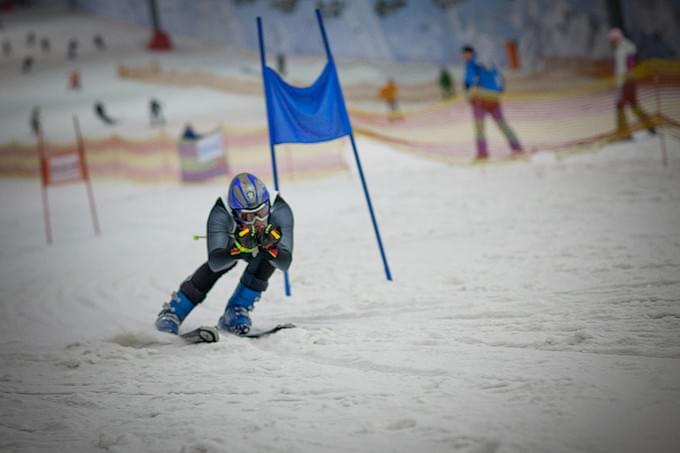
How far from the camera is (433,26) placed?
3928cm

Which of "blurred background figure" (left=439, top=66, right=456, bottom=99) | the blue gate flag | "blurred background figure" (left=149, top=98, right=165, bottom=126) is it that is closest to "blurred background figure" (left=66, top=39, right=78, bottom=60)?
"blurred background figure" (left=149, top=98, right=165, bottom=126)

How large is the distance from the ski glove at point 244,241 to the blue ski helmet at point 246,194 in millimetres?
188

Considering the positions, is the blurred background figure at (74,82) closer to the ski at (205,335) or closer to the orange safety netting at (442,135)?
Answer: the orange safety netting at (442,135)

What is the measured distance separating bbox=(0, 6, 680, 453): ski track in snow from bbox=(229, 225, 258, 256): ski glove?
781mm

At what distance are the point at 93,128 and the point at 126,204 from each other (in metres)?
19.1

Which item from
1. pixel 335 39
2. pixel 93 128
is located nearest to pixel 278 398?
pixel 93 128

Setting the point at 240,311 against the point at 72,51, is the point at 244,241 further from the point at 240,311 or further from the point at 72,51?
the point at 72,51

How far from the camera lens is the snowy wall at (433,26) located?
2659cm

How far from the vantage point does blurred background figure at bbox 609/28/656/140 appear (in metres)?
13.2

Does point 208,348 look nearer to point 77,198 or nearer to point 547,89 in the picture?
point 77,198

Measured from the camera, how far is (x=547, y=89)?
85.0ft

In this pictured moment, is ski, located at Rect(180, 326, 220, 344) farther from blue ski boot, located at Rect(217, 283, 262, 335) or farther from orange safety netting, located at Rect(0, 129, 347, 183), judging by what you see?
orange safety netting, located at Rect(0, 129, 347, 183)

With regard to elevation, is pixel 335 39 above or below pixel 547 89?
above

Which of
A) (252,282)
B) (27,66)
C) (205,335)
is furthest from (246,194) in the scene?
(27,66)
